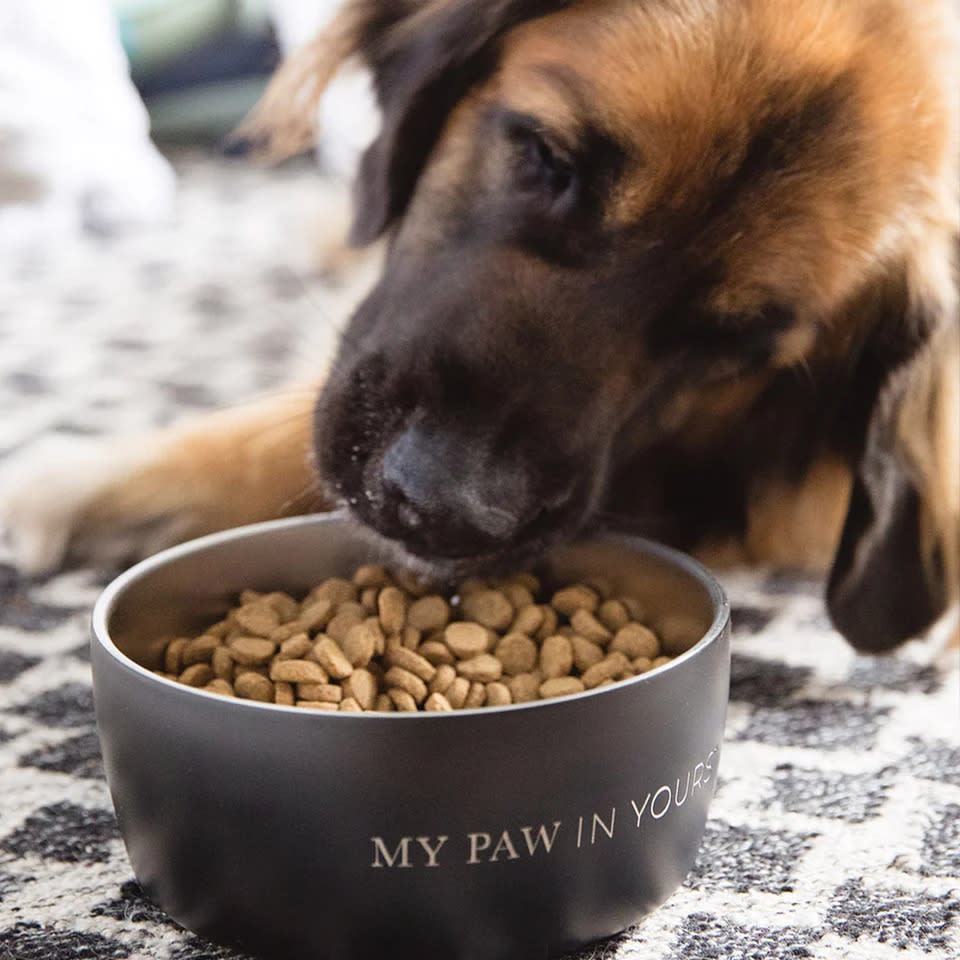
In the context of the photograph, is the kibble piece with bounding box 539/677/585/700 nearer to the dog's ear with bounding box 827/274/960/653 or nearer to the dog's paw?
the dog's ear with bounding box 827/274/960/653

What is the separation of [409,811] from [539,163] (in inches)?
25.6

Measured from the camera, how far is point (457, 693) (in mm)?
838

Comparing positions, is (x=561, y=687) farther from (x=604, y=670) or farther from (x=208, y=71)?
(x=208, y=71)

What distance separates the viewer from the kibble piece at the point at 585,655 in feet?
2.95

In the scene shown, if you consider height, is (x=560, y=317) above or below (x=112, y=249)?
above

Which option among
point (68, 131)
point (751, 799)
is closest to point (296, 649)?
point (751, 799)

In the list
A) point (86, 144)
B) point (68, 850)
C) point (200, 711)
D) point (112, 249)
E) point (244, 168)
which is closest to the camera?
point (200, 711)

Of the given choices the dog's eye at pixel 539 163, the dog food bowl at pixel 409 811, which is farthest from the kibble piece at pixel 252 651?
the dog's eye at pixel 539 163

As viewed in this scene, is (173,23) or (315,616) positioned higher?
(173,23)

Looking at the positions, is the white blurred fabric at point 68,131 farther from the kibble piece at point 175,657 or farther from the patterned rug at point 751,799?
the kibble piece at point 175,657

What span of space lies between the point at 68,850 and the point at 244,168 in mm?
3697

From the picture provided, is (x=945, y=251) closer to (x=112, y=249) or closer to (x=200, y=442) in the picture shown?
(x=200, y=442)

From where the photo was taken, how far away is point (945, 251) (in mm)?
1311

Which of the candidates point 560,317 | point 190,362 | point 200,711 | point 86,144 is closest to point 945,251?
point 560,317
